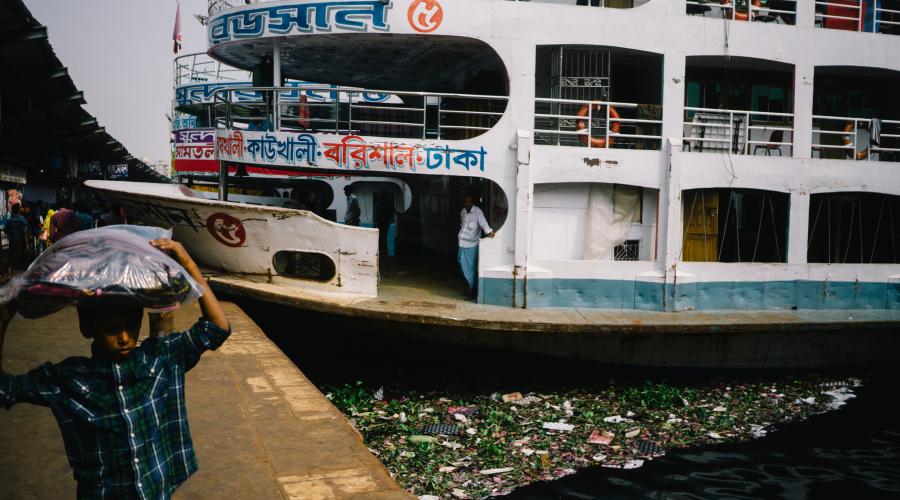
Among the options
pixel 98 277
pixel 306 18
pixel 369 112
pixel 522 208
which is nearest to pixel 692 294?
pixel 522 208

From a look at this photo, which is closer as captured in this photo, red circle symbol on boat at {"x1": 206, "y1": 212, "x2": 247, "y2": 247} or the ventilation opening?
red circle symbol on boat at {"x1": 206, "y1": 212, "x2": 247, "y2": 247}

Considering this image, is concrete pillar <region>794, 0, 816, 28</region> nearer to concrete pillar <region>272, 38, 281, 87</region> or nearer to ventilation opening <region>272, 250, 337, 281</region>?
concrete pillar <region>272, 38, 281, 87</region>

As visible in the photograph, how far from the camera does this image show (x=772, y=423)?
7.93m

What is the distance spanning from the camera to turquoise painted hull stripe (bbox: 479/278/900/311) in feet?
28.9

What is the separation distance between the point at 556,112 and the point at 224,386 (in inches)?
247

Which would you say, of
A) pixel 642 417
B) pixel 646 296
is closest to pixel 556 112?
pixel 646 296

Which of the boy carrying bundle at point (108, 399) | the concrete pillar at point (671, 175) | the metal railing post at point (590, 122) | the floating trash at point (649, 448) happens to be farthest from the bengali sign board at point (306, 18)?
the boy carrying bundle at point (108, 399)

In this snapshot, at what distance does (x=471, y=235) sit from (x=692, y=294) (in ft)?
10.1

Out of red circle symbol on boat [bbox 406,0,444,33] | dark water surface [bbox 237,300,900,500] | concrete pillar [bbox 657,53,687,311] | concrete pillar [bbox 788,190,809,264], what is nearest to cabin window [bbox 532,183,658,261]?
concrete pillar [bbox 657,53,687,311]

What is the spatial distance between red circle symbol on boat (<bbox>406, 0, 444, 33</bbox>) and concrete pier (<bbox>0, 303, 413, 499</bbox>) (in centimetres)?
458

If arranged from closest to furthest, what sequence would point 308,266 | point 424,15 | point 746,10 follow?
point 424,15
point 308,266
point 746,10

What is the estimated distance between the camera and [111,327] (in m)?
2.21

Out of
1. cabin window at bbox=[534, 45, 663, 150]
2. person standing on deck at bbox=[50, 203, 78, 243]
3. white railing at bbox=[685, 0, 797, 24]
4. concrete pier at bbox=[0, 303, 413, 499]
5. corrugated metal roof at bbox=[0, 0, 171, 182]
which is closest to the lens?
concrete pier at bbox=[0, 303, 413, 499]

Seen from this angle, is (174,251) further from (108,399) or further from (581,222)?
(581,222)
